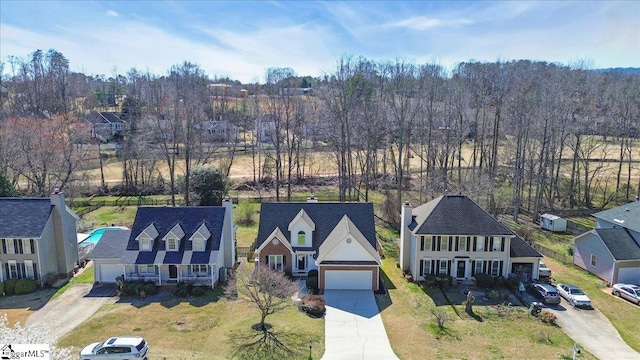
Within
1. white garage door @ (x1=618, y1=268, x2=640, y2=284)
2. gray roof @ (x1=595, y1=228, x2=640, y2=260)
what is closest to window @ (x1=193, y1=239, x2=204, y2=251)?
gray roof @ (x1=595, y1=228, x2=640, y2=260)

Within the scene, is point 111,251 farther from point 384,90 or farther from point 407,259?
point 384,90

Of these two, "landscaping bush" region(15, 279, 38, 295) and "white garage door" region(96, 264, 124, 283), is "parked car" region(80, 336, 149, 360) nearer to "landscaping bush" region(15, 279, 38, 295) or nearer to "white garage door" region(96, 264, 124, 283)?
"white garage door" region(96, 264, 124, 283)

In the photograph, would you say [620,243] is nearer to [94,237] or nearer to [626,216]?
[626,216]

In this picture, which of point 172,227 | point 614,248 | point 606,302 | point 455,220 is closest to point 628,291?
point 606,302

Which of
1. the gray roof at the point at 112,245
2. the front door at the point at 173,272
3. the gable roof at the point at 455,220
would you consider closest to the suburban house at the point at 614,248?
the gable roof at the point at 455,220

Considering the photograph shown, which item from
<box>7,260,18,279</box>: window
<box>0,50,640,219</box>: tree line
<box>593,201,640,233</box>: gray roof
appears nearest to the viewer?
<box>7,260,18,279</box>: window
